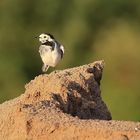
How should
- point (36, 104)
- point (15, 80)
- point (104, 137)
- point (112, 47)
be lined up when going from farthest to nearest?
1. point (112, 47)
2. point (15, 80)
3. point (36, 104)
4. point (104, 137)

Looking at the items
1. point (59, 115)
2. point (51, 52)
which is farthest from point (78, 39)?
point (59, 115)

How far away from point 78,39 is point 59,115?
1804 centimetres

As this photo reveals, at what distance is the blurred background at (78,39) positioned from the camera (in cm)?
2144

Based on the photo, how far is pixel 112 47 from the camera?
76.1 feet

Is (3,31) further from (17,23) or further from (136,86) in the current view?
(136,86)

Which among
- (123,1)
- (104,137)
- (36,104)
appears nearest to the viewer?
(104,137)

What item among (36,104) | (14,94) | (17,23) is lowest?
(36,104)

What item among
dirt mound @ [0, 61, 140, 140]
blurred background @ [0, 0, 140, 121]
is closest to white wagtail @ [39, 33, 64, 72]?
dirt mound @ [0, 61, 140, 140]

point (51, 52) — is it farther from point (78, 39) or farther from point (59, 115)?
point (78, 39)

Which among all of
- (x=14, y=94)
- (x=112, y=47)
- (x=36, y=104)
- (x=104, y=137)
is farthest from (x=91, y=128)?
(x=112, y=47)

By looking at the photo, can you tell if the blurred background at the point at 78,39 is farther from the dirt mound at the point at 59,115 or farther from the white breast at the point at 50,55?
the dirt mound at the point at 59,115

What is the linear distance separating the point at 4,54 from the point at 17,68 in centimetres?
45

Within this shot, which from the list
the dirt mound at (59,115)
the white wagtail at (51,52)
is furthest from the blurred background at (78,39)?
the dirt mound at (59,115)

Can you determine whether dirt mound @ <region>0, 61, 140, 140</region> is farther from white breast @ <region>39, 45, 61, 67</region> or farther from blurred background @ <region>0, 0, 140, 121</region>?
blurred background @ <region>0, 0, 140, 121</region>
